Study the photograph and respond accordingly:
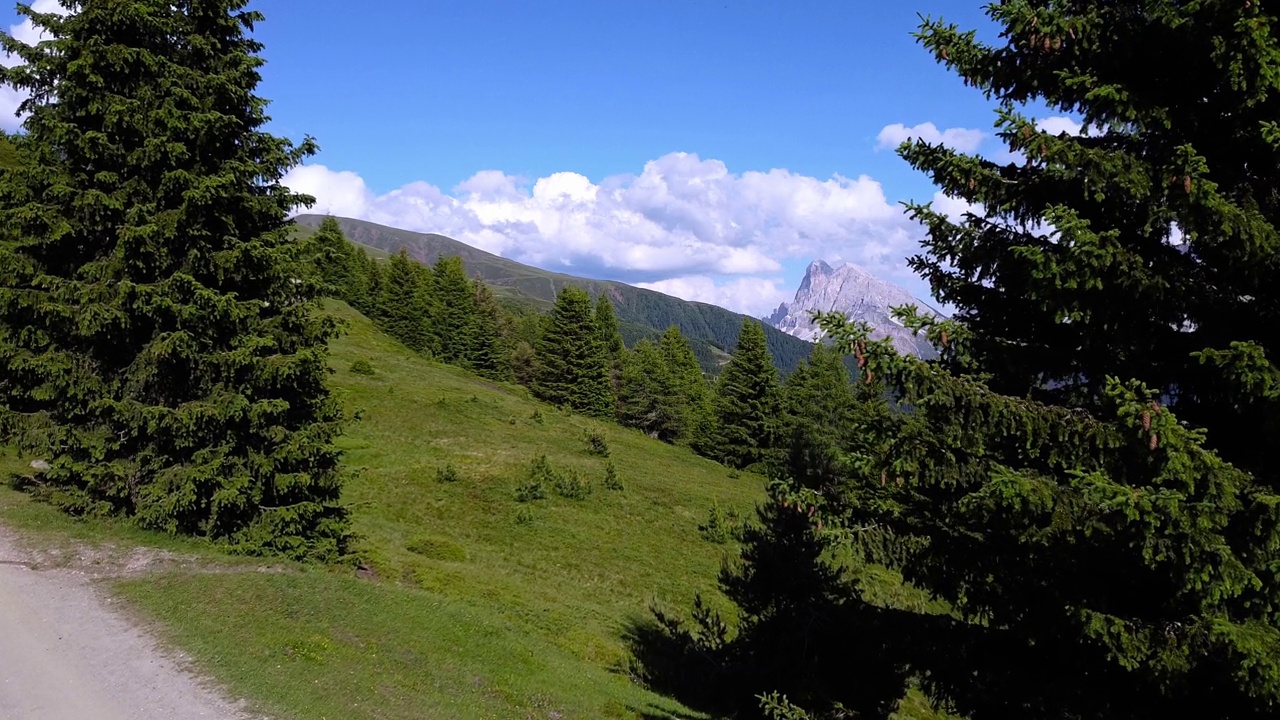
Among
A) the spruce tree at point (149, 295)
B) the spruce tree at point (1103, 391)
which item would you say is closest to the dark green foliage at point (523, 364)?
the spruce tree at point (149, 295)

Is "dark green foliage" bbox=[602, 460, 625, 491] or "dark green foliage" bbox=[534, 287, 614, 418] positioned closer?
"dark green foliage" bbox=[602, 460, 625, 491]

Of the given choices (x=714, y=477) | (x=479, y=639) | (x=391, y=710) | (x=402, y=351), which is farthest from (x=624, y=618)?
(x=402, y=351)

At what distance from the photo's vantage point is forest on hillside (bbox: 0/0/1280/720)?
607cm

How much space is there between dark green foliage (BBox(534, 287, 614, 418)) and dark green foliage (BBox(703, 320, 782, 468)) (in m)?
A: 13.1

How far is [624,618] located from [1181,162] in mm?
A: 19812

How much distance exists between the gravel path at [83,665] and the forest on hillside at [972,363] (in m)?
3.23

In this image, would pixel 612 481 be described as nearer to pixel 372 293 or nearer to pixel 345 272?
pixel 345 272

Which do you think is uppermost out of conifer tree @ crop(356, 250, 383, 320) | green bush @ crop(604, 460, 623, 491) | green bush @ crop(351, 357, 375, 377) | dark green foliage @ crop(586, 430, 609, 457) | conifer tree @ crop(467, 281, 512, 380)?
conifer tree @ crop(356, 250, 383, 320)

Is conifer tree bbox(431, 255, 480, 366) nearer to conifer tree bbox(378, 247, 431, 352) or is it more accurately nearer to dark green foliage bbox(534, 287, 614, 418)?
conifer tree bbox(378, 247, 431, 352)

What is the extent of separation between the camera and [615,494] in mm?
35281

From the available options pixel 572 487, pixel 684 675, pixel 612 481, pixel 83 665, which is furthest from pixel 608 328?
pixel 83 665

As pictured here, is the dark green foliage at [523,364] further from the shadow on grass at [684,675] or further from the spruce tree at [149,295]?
the spruce tree at [149,295]

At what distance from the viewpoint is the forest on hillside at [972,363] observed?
607cm

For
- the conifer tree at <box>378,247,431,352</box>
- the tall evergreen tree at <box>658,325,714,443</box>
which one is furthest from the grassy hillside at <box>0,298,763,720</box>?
the conifer tree at <box>378,247,431,352</box>
